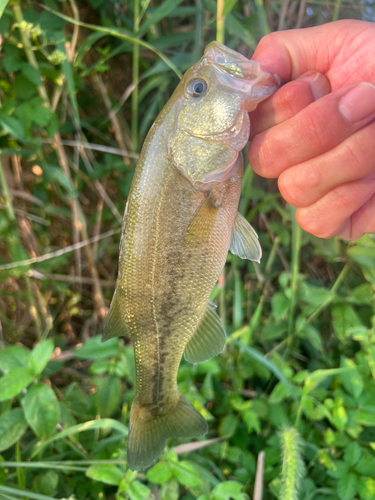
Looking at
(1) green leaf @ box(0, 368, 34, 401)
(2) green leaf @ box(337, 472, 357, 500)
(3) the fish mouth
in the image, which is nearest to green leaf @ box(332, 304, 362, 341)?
(2) green leaf @ box(337, 472, 357, 500)

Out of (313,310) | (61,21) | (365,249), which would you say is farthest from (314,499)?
(61,21)

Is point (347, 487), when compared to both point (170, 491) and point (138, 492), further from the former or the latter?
point (138, 492)

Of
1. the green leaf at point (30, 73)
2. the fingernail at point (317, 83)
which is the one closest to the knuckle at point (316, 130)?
the fingernail at point (317, 83)

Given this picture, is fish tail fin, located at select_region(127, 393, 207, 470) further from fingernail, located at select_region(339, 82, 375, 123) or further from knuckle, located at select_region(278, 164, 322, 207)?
fingernail, located at select_region(339, 82, 375, 123)

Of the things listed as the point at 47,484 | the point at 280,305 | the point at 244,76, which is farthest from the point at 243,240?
the point at 47,484

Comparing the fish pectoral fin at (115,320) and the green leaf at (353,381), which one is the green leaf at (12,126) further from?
the green leaf at (353,381)
